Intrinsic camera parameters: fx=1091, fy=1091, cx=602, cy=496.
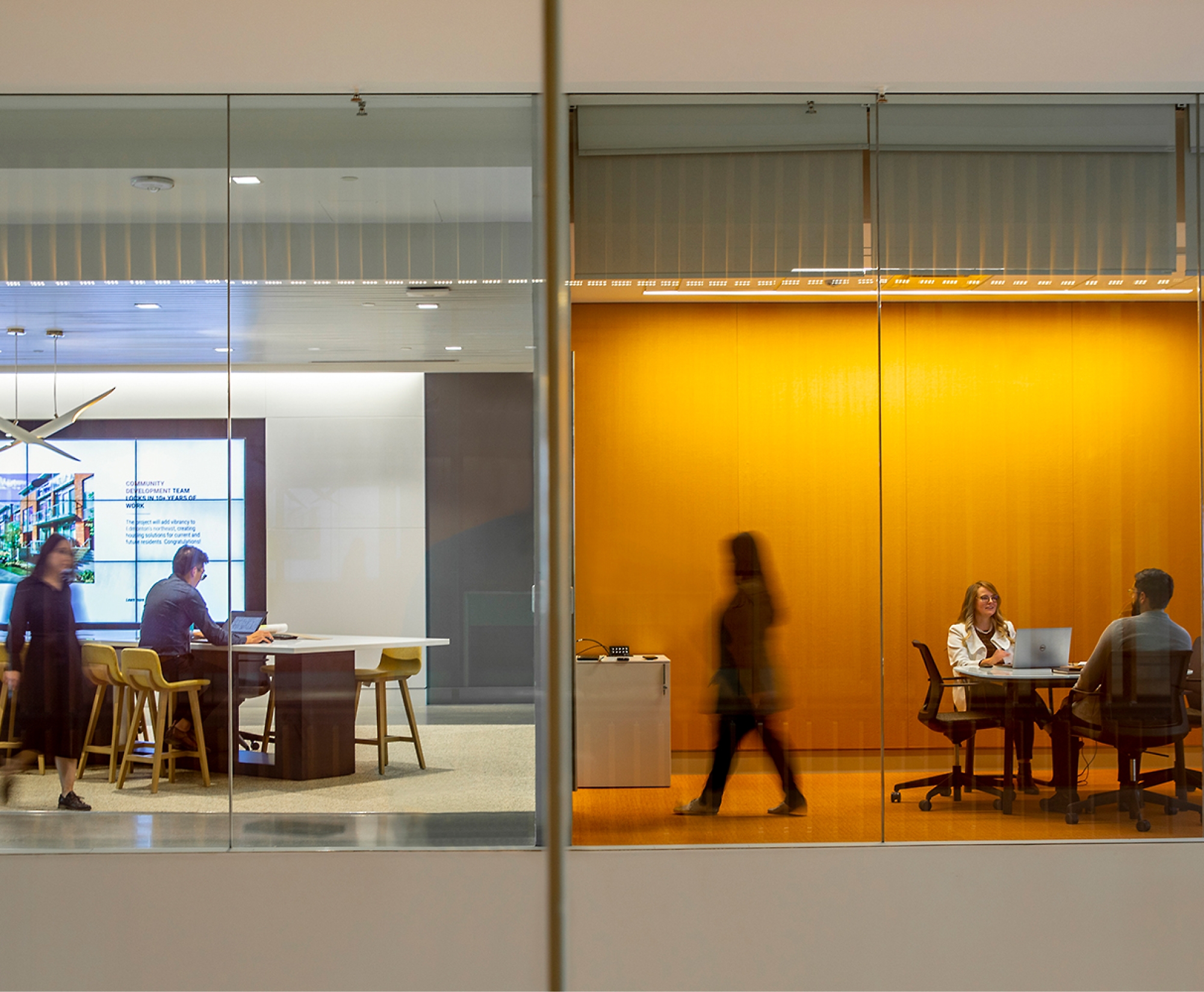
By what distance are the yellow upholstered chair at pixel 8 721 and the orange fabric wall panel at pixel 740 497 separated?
8.57 feet

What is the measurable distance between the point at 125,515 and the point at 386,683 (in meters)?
1.43

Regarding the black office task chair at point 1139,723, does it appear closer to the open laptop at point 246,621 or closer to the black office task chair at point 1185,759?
the black office task chair at point 1185,759

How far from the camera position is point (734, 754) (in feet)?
16.3

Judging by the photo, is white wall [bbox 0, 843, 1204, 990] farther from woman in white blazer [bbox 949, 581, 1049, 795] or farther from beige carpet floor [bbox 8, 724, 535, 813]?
woman in white blazer [bbox 949, 581, 1049, 795]

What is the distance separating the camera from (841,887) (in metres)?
4.75

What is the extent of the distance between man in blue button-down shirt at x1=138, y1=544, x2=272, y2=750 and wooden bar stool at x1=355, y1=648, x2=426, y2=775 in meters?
0.62

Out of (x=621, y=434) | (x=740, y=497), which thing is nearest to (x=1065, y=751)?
(x=740, y=497)

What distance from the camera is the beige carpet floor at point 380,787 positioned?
4.90 metres

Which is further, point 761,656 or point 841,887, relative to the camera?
point 761,656

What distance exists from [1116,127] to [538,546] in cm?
330

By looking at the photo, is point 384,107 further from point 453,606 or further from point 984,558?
point 984,558

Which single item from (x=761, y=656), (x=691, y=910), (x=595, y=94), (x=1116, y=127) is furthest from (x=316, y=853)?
(x=1116, y=127)

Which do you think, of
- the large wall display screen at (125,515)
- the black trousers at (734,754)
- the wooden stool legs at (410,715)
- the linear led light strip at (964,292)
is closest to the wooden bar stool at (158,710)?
the large wall display screen at (125,515)

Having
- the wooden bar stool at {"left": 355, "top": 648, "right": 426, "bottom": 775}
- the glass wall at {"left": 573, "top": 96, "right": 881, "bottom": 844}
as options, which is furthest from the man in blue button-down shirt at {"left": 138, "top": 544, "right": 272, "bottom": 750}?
the glass wall at {"left": 573, "top": 96, "right": 881, "bottom": 844}
